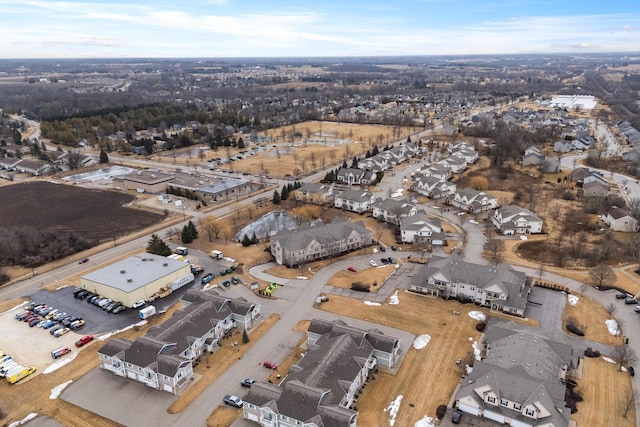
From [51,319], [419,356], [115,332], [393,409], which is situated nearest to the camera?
[393,409]

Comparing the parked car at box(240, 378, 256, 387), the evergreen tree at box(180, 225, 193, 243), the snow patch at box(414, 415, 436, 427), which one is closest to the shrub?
the parked car at box(240, 378, 256, 387)

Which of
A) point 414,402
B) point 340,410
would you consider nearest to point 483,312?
point 414,402

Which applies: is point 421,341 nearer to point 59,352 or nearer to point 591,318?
point 591,318

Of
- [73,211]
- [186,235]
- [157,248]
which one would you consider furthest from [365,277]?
[73,211]

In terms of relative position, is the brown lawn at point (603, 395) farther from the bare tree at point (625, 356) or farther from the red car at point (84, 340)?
the red car at point (84, 340)

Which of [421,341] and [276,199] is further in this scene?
[276,199]

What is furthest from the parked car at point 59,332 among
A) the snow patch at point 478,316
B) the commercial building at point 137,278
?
the snow patch at point 478,316

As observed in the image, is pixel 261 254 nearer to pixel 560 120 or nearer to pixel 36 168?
pixel 36 168
